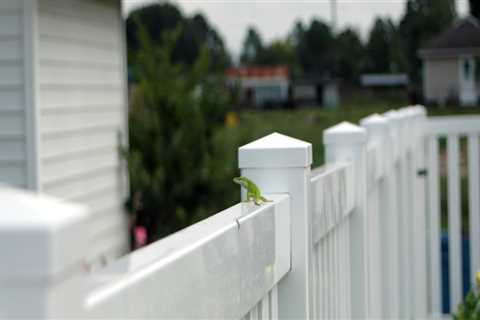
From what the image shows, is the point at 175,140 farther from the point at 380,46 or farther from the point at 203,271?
the point at 380,46

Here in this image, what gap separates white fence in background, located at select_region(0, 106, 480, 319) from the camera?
1.71 ft

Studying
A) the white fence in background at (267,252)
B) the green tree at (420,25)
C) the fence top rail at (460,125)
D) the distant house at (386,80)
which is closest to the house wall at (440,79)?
the green tree at (420,25)

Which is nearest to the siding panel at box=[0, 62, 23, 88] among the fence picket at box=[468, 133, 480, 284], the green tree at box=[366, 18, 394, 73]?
the fence picket at box=[468, 133, 480, 284]

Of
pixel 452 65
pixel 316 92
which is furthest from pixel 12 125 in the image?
pixel 316 92

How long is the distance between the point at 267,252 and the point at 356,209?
1235mm

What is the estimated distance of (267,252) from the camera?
4.32 feet

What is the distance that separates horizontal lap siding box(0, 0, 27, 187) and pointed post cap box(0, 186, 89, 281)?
15.1ft

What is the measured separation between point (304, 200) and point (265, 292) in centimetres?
29

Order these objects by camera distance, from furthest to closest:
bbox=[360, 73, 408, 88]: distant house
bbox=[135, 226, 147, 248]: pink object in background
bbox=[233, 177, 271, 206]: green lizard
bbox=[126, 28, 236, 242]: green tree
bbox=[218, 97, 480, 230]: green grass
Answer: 1. bbox=[360, 73, 408, 88]: distant house
2. bbox=[218, 97, 480, 230]: green grass
3. bbox=[126, 28, 236, 242]: green tree
4. bbox=[135, 226, 147, 248]: pink object in background
5. bbox=[233, 177, 271, 206]: green lizard

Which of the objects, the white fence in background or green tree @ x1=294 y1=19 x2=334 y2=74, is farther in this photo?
green tree @ x1=294 y1=19 x2=334 y2=74

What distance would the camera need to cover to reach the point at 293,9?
1892 cm

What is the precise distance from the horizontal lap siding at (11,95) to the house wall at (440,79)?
25355 millimetres

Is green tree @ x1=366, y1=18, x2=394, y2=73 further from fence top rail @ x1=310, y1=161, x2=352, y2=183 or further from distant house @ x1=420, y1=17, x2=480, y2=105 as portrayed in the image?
fence top rail @ x1=310, y1=161, x2=352, y2=183

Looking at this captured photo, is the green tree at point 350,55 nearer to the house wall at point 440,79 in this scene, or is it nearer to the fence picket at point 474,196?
the house wall at point 440,79
